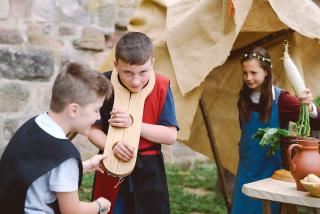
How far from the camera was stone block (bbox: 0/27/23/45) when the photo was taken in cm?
569

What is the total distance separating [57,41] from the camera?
20.1 ft

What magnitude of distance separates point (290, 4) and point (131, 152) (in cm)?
130

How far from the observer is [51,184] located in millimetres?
2330

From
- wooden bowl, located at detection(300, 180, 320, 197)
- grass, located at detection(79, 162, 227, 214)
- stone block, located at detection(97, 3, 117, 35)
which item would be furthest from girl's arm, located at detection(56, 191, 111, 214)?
stone block, located at detection(97, 3, 117, 35)

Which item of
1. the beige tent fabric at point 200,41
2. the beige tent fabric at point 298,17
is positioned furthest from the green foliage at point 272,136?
the beige tent fabric at point 298,17

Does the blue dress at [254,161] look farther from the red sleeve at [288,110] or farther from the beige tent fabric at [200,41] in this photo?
the beige tent fabric at [200,41]

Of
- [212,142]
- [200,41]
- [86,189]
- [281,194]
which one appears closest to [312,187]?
[281,194]

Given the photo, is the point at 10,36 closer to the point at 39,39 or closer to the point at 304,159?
the point at 39,39

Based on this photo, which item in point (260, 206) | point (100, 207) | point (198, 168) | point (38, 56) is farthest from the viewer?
point (198, 168)

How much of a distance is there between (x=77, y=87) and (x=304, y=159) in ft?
3.93

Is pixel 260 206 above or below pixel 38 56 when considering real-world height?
below

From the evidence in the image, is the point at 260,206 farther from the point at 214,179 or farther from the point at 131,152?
the point at 214,179

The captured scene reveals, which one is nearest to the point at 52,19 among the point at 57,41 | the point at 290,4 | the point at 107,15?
the point at 57,41

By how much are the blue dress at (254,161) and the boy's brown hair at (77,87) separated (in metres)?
1.51
